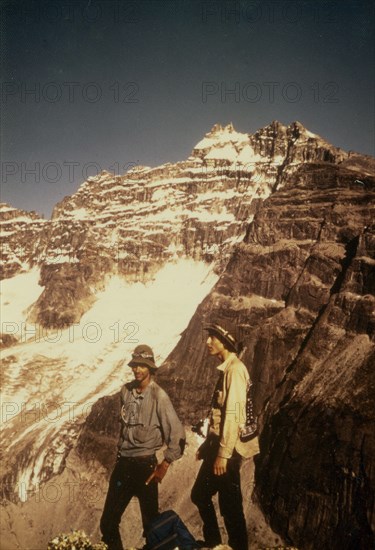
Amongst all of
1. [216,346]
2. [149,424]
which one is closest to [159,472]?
[149,424]

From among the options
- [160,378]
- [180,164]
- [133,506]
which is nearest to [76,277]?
[180,164]

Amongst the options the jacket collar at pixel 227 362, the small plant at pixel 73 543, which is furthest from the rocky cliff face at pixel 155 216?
the small plant at pixel 73 543

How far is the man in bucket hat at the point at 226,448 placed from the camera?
7652mm

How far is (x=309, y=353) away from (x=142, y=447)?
1483 inches

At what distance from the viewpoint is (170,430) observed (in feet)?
27.0

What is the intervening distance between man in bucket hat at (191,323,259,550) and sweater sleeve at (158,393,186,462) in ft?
1.91

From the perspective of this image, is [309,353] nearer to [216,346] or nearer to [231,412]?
[216,346]

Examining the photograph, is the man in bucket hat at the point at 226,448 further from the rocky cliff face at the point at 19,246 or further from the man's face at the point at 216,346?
the rocky cliff face at the point at 19,246

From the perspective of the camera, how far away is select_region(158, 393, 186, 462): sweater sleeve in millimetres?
8070

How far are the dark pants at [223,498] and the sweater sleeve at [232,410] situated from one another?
629mm

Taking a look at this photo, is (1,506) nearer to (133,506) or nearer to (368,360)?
(133,506)

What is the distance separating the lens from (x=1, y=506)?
184 ft

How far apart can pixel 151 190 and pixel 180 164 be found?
18695 mm

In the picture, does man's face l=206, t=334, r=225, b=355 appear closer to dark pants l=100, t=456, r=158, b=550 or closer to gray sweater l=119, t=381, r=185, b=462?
gray sweater l=119, t=381, r=185, b=462
